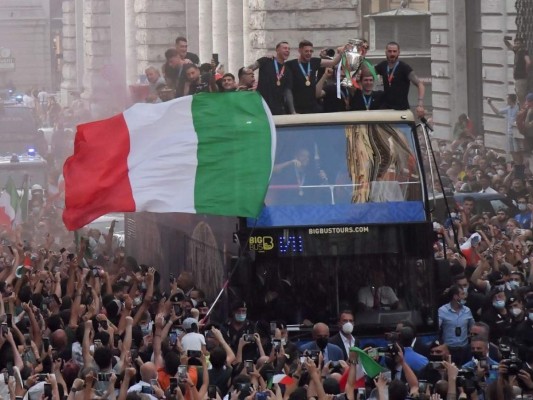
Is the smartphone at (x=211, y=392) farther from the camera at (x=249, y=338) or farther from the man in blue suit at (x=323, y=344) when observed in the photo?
the man in blue suit at (x=323, y=344)

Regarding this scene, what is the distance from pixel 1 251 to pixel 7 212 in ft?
13.7

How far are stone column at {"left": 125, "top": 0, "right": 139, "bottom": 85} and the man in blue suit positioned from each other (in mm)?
37459

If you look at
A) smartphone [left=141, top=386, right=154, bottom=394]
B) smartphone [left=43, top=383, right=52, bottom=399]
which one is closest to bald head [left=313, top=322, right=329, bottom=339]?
smartphone [left=141, top=386, right=154, bottom=394]

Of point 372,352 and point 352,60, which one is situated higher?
point 352,60

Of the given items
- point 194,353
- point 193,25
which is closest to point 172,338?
point 194,353

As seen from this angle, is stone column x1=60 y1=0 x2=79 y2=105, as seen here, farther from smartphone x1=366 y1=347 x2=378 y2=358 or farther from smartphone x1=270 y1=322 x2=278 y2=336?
smartphone x1=366 y1=347 x2=378 y2=358

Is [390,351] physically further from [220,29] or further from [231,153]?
[220,29]

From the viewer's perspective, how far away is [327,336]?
16266 mm

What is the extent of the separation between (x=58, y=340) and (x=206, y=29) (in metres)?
32.2

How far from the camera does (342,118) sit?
1772cm

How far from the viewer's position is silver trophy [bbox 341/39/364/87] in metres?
18.2

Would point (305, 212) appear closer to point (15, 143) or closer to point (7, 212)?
point (7, 212)

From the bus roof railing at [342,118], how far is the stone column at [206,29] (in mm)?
28502

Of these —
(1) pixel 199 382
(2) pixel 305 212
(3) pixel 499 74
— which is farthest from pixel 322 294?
(3) pixel 499 74
